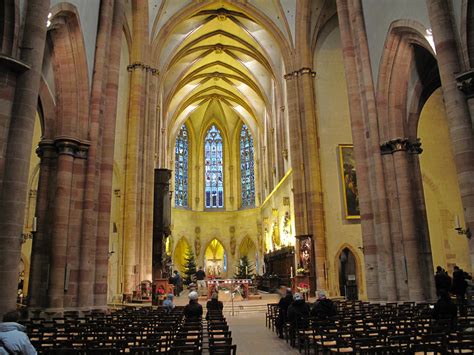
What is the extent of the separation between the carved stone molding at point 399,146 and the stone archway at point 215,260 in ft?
103

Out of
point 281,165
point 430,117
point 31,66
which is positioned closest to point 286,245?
point 281,165

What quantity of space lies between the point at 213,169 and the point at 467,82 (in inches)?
1489

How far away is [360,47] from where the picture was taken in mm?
15109

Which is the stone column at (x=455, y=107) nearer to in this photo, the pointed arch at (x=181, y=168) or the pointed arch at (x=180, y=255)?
the pointed arch at (x=181, y=168)

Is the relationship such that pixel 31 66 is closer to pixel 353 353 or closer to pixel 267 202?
pixel 353 353

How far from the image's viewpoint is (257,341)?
9602 millimetres

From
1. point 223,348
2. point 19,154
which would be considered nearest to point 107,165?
point 19,154

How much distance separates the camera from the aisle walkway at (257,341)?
8.23 meters

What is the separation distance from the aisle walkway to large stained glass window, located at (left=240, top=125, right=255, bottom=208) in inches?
1251

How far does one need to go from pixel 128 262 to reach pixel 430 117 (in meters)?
16.8

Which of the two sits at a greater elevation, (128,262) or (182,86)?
(182,86)

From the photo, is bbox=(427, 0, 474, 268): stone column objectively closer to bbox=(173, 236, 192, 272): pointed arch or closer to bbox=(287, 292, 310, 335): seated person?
bbox=(287, 292, 310, 335): seated person

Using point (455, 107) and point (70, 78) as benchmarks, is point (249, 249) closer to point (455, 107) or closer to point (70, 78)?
point (70, 78)

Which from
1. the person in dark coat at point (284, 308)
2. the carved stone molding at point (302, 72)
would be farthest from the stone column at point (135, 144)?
the person in dark coat at point (284, 308)
